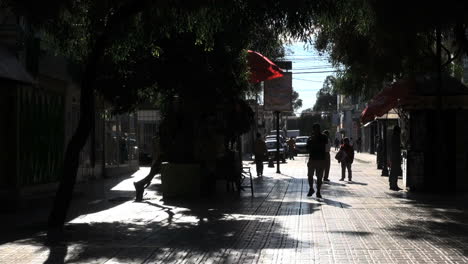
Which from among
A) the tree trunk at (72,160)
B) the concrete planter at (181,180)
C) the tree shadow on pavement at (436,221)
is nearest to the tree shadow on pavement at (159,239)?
the tree trunk at (72,160)

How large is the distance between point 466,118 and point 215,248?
39.1 ft

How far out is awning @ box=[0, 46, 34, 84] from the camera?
1390 cm

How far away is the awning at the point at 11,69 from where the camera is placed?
13.9m

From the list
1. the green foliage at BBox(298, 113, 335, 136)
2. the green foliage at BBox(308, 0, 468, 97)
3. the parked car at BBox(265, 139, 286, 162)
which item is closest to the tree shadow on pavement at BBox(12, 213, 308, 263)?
the green foliage at BBox(308, 0, 468, 97)

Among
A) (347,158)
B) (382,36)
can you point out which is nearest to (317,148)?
(382,36)

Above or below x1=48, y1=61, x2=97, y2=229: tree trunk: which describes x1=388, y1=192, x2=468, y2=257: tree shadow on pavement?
below

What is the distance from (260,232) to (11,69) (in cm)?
654

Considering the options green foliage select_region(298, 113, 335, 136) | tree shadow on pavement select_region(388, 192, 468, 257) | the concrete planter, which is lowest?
tree shadow on pavement select_region(388, 192, 468, 257)

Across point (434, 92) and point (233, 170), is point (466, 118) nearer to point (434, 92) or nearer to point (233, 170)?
point (434, 92)

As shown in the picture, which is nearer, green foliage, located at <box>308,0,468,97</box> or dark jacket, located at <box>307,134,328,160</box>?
green foliage, located at <box>308,0,468,97</box>

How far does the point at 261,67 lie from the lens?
2023 centimetres

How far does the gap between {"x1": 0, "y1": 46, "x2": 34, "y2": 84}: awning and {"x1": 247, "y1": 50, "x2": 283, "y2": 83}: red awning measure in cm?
704

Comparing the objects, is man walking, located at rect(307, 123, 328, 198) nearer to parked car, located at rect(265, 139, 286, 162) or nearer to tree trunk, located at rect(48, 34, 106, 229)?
tree trunk, located at rect(48, 34, 106, 229)

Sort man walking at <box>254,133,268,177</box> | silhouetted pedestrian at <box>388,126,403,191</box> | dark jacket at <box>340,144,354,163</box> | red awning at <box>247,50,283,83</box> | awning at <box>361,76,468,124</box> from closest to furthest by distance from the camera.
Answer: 1. awning at <box>361,76,468,124</box>
2. silhouetted pedestrian at <box>388,126,403,191</box>
3. red awning at <box>247,50,283,83</box>
4. dark jacket at <box>340,144,354,163</box>
5. man walking at <box>254,133,268,177</box>
